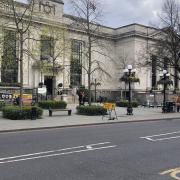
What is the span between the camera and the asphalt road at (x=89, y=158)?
8.85 meters

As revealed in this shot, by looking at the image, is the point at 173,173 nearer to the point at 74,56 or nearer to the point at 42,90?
the point at 42,90

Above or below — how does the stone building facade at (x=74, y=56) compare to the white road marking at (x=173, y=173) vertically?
above

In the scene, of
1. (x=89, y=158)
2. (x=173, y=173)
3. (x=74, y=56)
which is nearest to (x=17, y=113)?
(x=89, y=158)

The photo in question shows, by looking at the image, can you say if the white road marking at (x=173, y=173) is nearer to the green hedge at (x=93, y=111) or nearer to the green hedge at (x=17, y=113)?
the green hedge at (x=17, y=113)

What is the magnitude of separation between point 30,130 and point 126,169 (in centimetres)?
1052

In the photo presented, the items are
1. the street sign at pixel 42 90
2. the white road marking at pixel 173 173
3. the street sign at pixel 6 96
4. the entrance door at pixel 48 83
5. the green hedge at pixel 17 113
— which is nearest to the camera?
the white road marking at pixel 173 173

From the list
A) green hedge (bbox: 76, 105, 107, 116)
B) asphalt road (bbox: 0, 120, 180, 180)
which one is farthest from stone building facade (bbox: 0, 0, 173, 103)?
asphalt road (bbox: 0, 120, 180, 180)

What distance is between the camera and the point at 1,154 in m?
11.5

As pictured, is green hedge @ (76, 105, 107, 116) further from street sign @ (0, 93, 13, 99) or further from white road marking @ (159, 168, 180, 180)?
white road marking @ (159, 168, 180, 180)

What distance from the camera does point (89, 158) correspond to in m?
10.9

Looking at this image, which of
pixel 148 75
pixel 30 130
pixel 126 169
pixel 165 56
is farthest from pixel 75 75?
pixel 126 169

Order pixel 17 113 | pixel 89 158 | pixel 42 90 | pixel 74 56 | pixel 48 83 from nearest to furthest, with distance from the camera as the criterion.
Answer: pixel 89 158 < pixel 17 113 < pixel 42 90 < pixel 74 56 < pixel 48 83

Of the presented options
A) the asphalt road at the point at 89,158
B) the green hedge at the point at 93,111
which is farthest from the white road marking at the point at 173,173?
the green hedge at the point at 93,111

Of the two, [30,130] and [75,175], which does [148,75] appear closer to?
[30,130]
